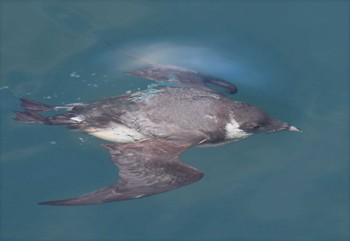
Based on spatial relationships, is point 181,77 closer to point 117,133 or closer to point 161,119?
point 161,119

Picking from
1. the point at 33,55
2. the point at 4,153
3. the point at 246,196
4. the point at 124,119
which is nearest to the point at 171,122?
the point at 124,119

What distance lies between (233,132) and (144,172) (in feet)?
4.31

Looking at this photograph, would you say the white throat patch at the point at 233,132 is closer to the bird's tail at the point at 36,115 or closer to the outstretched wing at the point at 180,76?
the outstretched wing at the point at 180,76

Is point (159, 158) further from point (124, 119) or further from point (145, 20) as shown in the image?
point (145, 20)

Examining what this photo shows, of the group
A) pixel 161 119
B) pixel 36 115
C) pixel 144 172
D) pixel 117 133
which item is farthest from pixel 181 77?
pixel 144 172

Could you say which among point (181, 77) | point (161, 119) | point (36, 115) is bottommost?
point (36, 115)

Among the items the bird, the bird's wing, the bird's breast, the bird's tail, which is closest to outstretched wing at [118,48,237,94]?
the bird's wing

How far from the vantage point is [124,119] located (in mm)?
7871

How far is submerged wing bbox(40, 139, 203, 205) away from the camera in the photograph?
6.76m

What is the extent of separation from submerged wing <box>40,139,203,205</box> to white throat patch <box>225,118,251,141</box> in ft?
2.02

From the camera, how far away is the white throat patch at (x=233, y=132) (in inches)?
310

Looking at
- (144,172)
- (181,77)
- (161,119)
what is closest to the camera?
(144,172)

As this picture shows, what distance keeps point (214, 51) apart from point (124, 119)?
2.20 m

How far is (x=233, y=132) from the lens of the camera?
26.0 ft
